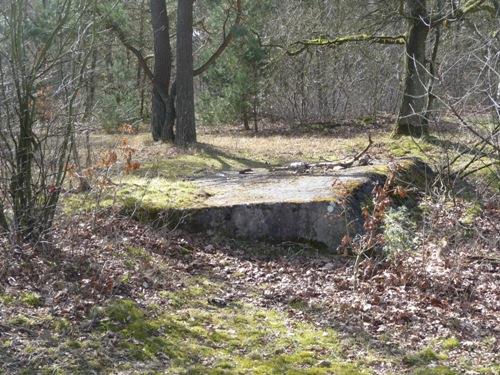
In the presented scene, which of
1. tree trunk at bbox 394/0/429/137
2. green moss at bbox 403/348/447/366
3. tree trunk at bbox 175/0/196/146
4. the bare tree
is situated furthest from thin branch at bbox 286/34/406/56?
green moss at bbox 403/348/447/366

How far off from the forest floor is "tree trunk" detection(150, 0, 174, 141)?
29.8 ft

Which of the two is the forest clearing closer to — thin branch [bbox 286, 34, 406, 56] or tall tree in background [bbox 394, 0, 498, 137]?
tall tree in background [bbox 394, 0, 498, 137]

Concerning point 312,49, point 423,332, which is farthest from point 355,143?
point 423,332

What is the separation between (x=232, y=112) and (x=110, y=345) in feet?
55.1

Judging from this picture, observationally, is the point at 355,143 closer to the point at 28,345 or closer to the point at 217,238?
the point at 217,238

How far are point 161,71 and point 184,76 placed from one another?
1.82 meters

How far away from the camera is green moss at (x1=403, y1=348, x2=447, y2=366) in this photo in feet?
16.2

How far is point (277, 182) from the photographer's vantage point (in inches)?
362

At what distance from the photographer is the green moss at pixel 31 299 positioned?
500 centimetres

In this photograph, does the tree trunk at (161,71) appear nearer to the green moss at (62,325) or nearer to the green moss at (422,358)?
the green moss at (62,325)

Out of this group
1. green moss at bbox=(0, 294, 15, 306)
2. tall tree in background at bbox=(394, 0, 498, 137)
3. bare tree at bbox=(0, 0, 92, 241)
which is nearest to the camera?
green moss at bbox=(0, 294, 15, 306)

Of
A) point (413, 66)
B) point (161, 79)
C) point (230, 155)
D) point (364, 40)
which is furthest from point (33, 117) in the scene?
point (364, 40)

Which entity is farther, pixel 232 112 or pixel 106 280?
pixel 232 112

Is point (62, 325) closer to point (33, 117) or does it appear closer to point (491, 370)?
point (33, 117)
